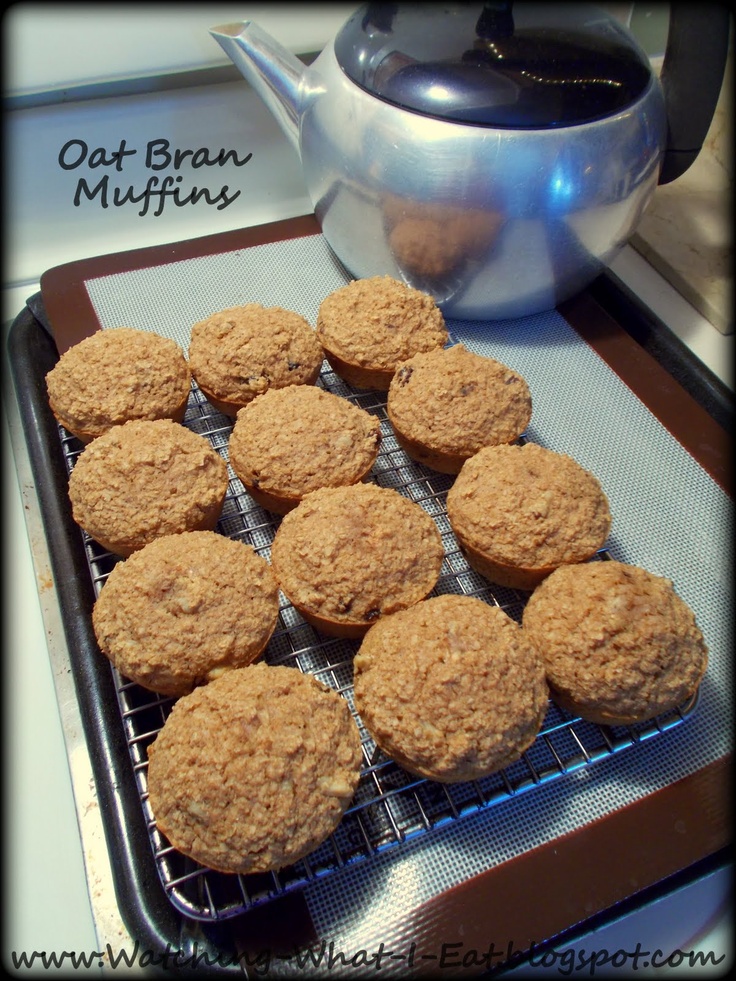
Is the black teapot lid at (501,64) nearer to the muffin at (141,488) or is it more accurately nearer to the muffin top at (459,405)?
the muffin top at (459,405)

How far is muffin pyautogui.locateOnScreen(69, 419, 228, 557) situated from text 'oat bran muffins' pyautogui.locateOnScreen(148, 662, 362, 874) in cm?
31

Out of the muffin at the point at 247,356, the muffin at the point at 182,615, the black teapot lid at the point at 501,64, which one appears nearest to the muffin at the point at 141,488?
the muffin at the point at 182,615

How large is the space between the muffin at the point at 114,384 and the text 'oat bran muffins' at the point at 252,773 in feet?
1.85

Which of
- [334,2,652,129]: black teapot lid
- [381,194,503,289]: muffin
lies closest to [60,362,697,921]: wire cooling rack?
[381,194,503,289]: muffin

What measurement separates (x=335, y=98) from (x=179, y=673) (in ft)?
3.91

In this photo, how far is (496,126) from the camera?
1.33 meters

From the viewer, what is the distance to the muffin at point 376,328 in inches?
54.2

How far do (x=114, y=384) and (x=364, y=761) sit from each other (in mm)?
774

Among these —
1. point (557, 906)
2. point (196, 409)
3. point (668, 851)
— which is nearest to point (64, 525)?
point (196, 409)

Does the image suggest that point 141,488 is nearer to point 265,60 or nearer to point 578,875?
point 578,875

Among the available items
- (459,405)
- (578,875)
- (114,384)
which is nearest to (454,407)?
(459,405)

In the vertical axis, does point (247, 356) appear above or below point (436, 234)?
below

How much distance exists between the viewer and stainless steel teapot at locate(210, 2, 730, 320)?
1341mm

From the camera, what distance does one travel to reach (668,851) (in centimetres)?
98
